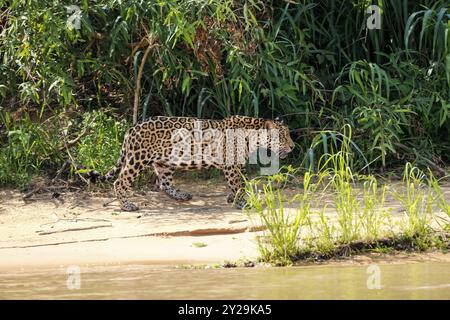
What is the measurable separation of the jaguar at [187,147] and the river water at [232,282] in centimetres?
202

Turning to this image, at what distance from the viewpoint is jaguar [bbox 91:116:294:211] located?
29.7ft

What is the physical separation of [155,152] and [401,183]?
2.19 metres

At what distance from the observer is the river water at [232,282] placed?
638 cm

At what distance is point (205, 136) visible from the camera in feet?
30.0

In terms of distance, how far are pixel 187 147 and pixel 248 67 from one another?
93cm

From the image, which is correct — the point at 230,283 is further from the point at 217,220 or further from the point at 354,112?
the point at 354,112

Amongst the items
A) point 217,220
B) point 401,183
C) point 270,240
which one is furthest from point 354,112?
point 270,240

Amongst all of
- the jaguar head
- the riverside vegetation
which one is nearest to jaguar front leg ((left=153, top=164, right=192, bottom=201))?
the riverside vegetation

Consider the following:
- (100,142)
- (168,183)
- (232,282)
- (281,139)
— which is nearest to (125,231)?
(168,183)

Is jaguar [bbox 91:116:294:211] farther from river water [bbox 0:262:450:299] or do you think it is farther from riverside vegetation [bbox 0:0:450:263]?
river water [bbox 0:262:450:299]

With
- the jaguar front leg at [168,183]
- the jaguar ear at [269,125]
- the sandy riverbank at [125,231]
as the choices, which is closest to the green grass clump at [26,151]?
the sandy riverbank at [125,231]

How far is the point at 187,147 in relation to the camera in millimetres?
9125

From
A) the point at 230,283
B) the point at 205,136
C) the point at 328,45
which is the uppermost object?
the point at 328,45

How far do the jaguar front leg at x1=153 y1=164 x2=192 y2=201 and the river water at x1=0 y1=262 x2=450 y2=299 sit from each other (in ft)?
6.93
